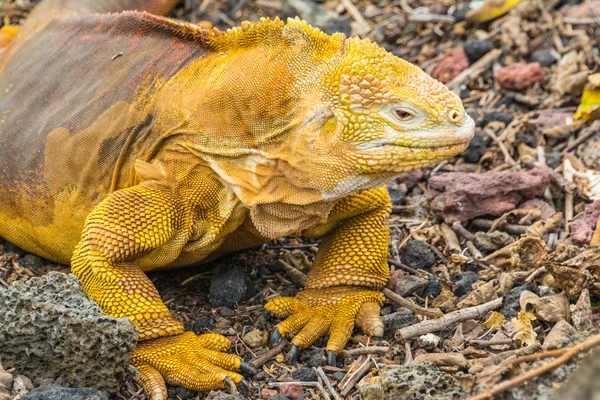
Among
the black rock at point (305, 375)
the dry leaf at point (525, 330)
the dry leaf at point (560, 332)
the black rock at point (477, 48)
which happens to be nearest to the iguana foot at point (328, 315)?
the black rock at point (305, 375)

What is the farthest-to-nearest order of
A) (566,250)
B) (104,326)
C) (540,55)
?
1. (540,55)
2. (566,250)
3. (104,326)

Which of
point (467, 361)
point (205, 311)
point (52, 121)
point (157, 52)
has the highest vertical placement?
point (157, 52)

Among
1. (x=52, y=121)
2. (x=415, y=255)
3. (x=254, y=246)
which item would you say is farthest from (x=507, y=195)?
(x=52, y=121)

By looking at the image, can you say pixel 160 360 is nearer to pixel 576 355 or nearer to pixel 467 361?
pixel 467 361

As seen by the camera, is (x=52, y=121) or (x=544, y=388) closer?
(x=544, y=388)

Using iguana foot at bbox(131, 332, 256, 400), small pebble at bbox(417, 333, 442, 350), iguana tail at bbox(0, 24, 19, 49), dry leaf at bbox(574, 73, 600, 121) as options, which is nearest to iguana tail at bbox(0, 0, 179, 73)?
iguana tail at bbox(0, 24, 19, 49)

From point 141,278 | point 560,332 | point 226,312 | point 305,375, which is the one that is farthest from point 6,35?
point 560,332

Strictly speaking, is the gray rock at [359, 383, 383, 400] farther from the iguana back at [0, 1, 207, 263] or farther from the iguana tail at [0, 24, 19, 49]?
the iguana tail at [0, 24, 19, 49]
